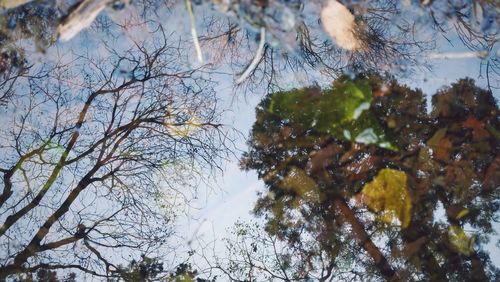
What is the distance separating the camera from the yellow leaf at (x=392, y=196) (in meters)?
5.49

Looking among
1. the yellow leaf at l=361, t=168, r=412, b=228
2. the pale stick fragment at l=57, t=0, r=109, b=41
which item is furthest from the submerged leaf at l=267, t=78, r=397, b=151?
the pale stick fragment at l=57, t=0, r=109, b=41

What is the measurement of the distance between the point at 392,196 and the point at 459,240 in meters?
1.57

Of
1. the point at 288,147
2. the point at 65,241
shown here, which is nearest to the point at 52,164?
the point at 65,241

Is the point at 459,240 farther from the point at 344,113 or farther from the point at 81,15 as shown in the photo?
the point at 81,15

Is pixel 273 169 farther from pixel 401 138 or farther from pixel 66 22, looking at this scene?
pixel 66 22

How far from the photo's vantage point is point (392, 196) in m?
5.68

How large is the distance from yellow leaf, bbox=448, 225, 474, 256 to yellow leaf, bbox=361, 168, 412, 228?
859 millimetres

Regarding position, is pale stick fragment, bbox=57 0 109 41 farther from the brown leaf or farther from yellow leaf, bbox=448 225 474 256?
yellow leaf, bbox=448 225 474 256

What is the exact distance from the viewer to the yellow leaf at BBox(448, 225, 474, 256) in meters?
5.70

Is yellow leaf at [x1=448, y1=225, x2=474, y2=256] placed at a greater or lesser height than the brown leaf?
lesser

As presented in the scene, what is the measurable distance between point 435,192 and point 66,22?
6.10m

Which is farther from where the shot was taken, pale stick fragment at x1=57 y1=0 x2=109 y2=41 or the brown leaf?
the brown leaf

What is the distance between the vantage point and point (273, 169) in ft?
23.0

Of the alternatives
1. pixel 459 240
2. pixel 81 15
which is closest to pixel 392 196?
pixel 459 240
